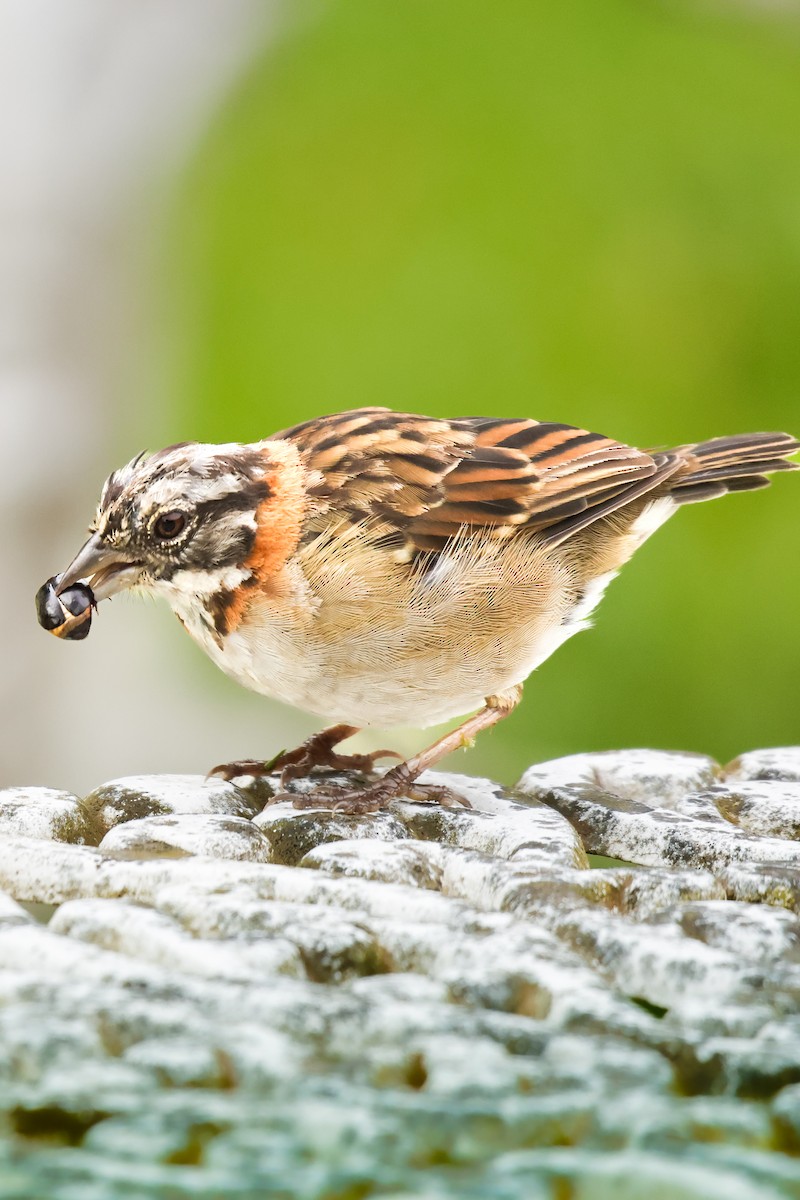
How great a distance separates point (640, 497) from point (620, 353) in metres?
1.14

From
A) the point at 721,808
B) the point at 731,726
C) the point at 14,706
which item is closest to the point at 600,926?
the point at 721,808

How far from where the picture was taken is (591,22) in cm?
515

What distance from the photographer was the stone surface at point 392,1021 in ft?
4.43

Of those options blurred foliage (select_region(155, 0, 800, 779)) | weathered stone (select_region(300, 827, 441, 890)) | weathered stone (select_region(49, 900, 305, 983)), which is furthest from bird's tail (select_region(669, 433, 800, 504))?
weathered stone (select_region(49, 900, 305, 983))

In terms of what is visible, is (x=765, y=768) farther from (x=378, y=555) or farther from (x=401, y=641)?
(x=378, y=555)

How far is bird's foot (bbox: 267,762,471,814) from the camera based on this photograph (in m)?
2.78

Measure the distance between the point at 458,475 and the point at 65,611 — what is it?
3.13 ft

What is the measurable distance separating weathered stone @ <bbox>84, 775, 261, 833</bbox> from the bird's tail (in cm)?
157

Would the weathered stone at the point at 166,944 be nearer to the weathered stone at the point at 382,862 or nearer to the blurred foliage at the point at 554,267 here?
the weathered stone at the point at 382,862

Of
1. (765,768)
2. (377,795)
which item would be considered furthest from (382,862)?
(765,768)

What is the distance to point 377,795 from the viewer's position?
3.06 metres

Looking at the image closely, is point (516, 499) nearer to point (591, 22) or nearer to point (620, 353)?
point (620, 353)

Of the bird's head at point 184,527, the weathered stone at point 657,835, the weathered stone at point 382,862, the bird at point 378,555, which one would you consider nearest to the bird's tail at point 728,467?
the bird at point 378,555

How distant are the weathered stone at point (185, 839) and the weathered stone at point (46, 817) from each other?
5.1 inches
